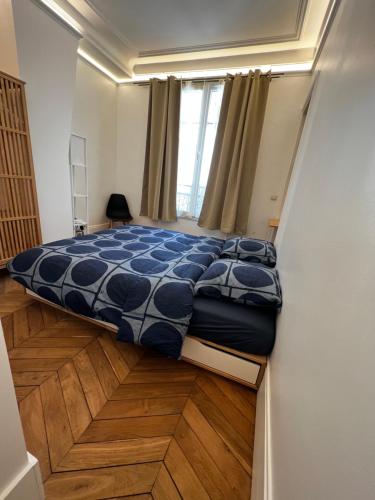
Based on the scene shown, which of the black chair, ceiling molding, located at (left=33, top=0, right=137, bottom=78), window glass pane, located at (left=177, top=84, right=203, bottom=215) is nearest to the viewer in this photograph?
ceiling molding, located at (left=33, top=0, right=137, bottom=78)

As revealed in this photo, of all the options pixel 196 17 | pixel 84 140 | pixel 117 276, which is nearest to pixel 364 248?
pixel 117 276

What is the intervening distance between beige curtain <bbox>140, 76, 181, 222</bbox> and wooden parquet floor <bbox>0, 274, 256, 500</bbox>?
8.31 ft

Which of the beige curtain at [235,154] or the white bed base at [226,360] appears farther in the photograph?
the beige curtain at [235,154]

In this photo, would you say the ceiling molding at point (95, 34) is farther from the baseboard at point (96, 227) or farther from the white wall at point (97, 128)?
the baseboard at point (96, 227)

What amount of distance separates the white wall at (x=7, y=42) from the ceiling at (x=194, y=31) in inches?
14.8

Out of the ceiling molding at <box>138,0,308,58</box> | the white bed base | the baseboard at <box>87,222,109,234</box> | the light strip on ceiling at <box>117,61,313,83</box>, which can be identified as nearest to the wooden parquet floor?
the white bed base

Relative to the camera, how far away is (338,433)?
44 cm

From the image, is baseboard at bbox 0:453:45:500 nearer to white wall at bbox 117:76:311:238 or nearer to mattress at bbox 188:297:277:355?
mattress at bbox 188:297:277:355

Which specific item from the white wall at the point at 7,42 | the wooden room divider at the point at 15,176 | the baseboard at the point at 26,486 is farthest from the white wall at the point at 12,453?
the white wall at the point at 7,42

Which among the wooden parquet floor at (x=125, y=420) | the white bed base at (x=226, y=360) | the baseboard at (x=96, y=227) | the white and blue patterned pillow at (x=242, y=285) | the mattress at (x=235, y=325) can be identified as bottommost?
the wooden parquet floor at (x=125, y=420)

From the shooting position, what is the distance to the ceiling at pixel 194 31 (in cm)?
221

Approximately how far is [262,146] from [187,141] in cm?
117

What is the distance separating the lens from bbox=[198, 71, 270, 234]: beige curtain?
2.92 meters

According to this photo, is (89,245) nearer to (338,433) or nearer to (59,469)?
(59,469)
